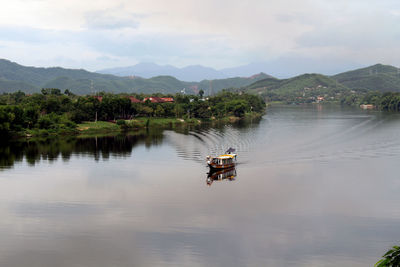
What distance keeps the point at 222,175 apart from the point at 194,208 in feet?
41.6

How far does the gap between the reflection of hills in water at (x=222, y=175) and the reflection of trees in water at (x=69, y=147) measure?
17.5 metres

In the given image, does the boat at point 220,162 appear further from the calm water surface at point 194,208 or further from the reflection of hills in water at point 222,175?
the calm water surface at point 194,208

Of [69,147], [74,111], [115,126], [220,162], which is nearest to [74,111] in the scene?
[74,111]

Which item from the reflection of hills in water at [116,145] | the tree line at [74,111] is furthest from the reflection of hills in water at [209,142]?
the tree line at [74,111]

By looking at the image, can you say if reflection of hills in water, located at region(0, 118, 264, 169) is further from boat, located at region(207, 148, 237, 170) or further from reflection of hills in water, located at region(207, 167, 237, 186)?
reflection of hills in water, located at region(207, 167, 237, 186)

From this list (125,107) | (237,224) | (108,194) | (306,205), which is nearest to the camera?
(237,224)

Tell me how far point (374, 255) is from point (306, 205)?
30.8ft

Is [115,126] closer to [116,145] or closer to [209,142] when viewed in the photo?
[116,145]

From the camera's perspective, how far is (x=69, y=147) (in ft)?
200

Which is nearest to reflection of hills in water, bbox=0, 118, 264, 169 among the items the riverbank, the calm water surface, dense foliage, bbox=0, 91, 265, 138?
the calm water surface

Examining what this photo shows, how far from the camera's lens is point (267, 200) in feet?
109

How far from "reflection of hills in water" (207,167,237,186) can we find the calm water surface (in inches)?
21.7

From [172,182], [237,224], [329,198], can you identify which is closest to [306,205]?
[329,198]

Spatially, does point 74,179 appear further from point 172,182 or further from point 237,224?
point 237,224
